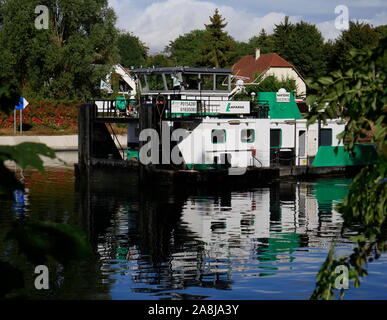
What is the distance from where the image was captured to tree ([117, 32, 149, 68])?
555ft

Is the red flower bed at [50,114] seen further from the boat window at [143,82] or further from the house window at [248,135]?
the house window at [248,135]

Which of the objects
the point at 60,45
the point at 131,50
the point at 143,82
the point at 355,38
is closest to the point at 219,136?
the point at 143,82

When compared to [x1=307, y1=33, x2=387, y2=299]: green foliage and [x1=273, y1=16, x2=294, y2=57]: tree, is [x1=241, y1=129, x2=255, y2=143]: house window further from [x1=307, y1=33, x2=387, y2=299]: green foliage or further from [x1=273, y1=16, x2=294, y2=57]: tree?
[x1=273, y1=16, x2=294, y2=57]: tree

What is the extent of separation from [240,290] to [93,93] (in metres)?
59.5

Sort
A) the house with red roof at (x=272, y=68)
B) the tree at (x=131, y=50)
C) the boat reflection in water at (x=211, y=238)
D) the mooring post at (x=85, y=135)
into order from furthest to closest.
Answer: the tree at (x=131, y=50) → the house with red roof at (x=272, y=68) → the mooring post at (x=85, y=135) → the boat reflection in water at (x=211, y=238)

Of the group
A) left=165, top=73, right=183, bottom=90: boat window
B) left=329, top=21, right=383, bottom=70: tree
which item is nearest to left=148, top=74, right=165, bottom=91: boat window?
left=165, top=73, right=183, bottom=90: boat window

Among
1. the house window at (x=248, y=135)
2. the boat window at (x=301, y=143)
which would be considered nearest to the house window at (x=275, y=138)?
the boat window at (x=301, y=143)

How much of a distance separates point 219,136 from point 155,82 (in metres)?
7.27

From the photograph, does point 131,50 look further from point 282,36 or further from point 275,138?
point 275,138

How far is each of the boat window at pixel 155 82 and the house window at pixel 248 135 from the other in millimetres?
6540

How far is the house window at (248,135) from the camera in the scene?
35781mm

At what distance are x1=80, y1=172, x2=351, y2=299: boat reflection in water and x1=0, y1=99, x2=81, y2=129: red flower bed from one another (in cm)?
3017

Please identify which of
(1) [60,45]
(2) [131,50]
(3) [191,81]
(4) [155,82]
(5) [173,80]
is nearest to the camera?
(5) [173,80]

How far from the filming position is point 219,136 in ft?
114
